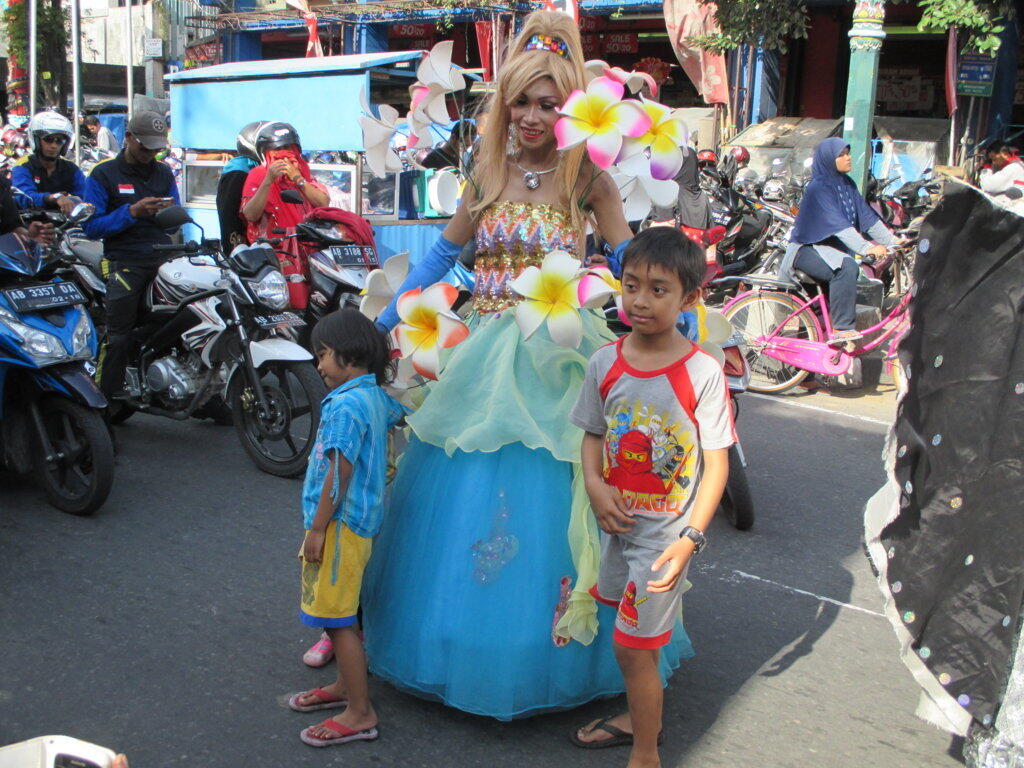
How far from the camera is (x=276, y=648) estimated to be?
367cm

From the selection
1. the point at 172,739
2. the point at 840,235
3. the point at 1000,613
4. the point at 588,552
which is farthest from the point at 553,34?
the point at 840,235

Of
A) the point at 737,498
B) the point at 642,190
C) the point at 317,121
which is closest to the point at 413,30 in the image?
the point at 317,121

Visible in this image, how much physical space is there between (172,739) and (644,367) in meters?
1.78

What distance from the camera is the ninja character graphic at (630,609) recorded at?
269cm

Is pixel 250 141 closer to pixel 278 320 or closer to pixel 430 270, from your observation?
pixel 278 320

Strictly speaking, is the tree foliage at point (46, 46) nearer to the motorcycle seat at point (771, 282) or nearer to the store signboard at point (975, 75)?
the store signboard at point (975, 75)

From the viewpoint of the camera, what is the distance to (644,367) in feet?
8.93

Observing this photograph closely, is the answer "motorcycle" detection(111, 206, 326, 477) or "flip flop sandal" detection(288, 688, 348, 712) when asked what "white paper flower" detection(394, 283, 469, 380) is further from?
"motorcycle" detection(111, 206, 326, 477)

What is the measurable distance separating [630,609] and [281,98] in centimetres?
958

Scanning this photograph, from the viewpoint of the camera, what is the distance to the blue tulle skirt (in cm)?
294

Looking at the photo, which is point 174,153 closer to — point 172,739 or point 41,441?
point 41,441

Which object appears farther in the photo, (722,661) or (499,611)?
(722,661)

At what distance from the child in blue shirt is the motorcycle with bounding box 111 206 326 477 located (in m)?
2.30

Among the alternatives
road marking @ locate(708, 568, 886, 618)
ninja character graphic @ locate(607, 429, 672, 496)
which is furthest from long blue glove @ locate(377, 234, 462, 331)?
road marking @ locate(708, 568, 886, 618)
